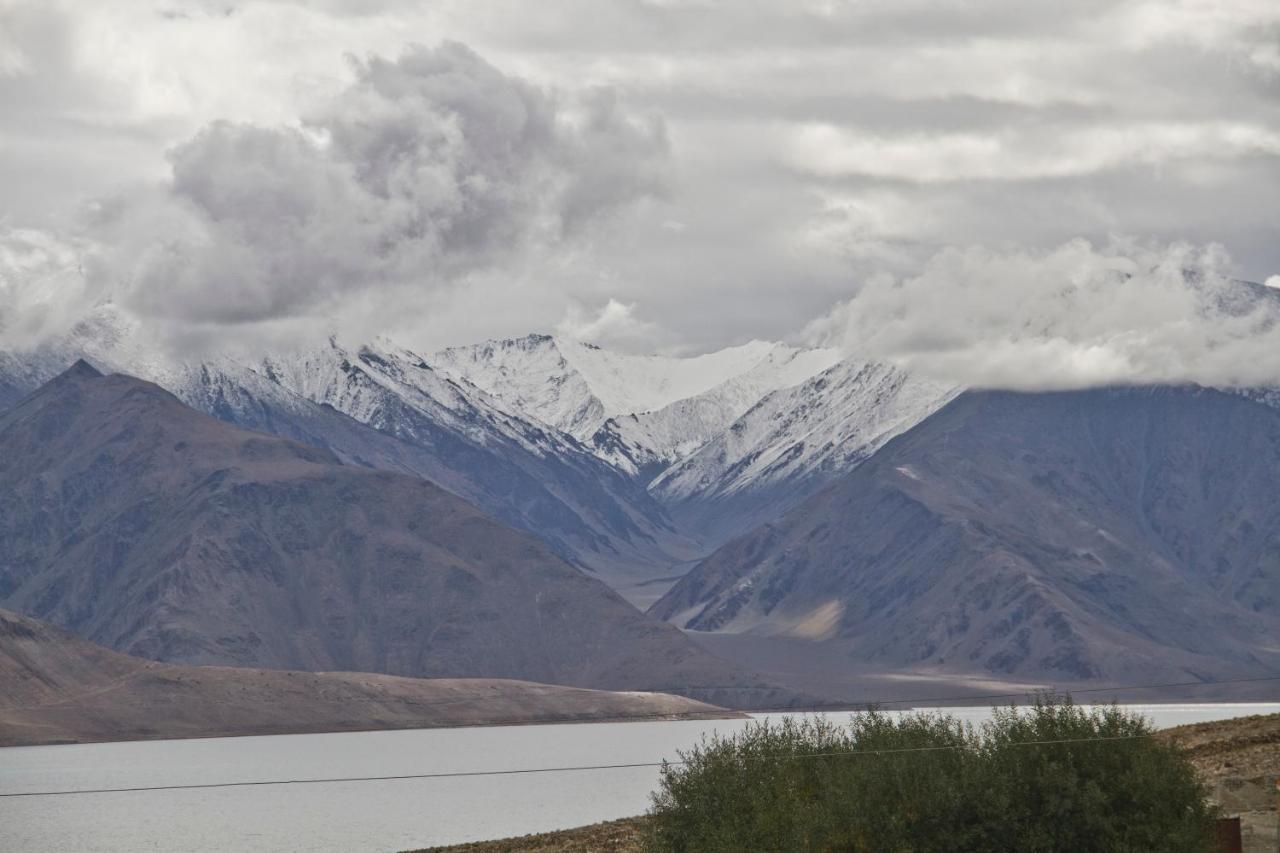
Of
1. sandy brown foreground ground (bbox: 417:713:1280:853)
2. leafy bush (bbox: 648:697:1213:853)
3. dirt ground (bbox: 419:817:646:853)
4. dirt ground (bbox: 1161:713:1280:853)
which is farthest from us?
dirt ground (bbox: 419:817:646:853)

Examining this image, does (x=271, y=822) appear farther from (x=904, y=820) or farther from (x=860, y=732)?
(x=904, y=820)

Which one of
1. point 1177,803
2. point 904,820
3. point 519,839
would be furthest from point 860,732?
point 519,839

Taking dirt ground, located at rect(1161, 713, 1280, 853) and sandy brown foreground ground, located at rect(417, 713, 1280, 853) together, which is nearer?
dirt ground, located at rect(1161, 713, 1280, 853)

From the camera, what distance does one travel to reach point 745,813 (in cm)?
8581

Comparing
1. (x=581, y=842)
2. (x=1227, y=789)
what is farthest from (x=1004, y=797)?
(x=581, y=842)

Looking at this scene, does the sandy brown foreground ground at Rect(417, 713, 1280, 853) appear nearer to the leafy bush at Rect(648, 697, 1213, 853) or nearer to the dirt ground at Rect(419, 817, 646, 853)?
the dirt ground at Rect(419, 817, 646, 853)

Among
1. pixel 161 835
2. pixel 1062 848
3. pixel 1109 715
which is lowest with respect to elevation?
pixel 1062 848

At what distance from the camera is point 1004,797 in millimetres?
72625

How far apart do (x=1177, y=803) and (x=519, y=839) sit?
4980cm

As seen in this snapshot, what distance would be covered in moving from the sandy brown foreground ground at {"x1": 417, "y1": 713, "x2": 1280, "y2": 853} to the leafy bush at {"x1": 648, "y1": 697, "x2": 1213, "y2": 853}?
181 centimetres

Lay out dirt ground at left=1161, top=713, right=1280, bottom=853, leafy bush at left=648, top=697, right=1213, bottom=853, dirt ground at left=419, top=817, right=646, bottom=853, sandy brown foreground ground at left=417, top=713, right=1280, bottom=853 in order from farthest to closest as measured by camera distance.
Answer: dirt ground at left=419, top=817, right=646, bottom=853 < leafy bush at left=648, top=697, right=1213, bottom=853 < sandy brown foreground ground at left=417, top=713, right=1280, bottom=853 < dirt ground at left=1161, top=713, right=1280, bottom=853

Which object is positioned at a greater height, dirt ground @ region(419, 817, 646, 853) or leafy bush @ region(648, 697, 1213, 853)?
dirt ground @ region(419, 817, 646, 853)

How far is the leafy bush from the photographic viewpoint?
71.6m

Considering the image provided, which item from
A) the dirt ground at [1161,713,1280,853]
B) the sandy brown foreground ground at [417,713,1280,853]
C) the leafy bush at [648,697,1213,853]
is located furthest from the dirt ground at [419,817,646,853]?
the dirt ground at [1161,713,1280,853]
